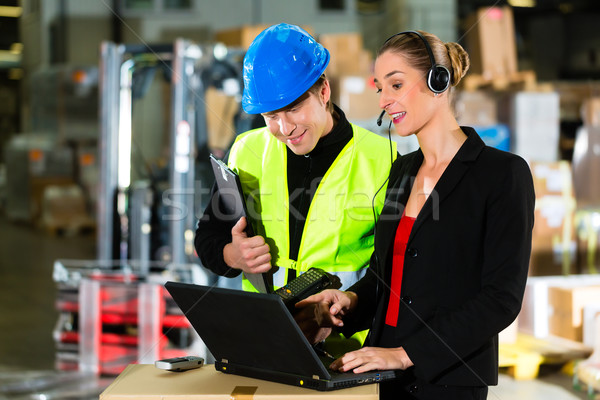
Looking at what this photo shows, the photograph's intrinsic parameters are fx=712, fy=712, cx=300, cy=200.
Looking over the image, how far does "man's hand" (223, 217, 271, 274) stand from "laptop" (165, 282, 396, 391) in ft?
1.10

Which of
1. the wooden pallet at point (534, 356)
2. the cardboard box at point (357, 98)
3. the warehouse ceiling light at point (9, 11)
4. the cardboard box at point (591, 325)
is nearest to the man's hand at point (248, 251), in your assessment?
the wooden pallet at point (534, 356)

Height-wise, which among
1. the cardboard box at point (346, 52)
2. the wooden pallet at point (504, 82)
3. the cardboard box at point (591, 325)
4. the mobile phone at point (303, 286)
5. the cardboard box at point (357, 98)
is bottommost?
the cardboard box at point (591, 325)

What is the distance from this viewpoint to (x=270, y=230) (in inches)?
86.0

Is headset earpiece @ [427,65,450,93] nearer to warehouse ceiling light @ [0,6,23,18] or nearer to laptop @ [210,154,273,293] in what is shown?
laptop @ [210,154,273,293]

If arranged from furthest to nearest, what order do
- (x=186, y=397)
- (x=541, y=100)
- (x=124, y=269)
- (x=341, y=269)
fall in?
(x=541, y=100) → (x=124, y=269) → (x=341, y=269) → (x=186, y=397)

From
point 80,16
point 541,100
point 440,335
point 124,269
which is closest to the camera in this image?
point 440,335

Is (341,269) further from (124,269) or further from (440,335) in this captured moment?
(124,269)

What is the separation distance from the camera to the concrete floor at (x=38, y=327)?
16.6ft

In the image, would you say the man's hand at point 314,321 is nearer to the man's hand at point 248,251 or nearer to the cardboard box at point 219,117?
the man's hand at point 248,251

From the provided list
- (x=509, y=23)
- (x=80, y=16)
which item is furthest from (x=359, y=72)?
(x=80, y=16)

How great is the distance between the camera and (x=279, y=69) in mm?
1994

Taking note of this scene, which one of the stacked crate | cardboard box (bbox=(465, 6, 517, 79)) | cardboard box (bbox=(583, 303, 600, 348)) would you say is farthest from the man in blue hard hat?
cardboard box (bbox=(465, 6, 517, 79))

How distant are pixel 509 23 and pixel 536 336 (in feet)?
15.0

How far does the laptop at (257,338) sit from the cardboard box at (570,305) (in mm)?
3922
